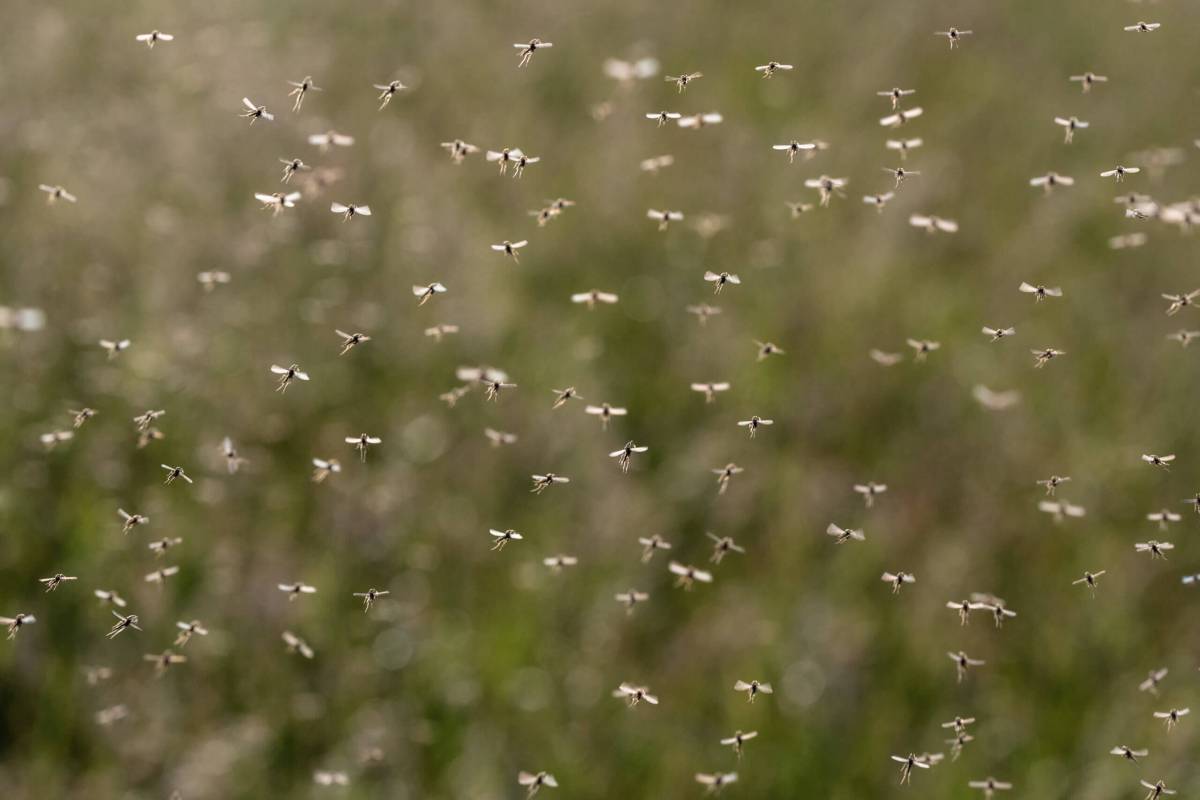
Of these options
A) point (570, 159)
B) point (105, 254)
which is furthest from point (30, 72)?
point (570, 159)

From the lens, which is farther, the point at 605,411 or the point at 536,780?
the point at 605,411

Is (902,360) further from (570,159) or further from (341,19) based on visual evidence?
(341,19)

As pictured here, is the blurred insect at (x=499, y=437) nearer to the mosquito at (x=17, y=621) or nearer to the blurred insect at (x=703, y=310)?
the blurred insect at (x=703, y=310)

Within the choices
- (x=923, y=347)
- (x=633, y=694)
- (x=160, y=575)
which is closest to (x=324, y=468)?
(x=160, y=575)

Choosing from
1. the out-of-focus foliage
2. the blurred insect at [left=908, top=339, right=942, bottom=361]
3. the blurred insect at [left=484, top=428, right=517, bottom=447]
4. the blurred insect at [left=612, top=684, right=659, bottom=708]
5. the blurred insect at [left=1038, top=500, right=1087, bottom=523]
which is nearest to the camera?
the blurred insect at [left=612, top=684, right=659, bottom=708]

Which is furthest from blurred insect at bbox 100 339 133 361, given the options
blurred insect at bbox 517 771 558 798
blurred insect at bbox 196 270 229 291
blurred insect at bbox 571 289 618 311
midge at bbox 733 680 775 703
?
midge at bbox 733 680 775 703

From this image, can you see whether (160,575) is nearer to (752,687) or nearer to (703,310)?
(752,687)

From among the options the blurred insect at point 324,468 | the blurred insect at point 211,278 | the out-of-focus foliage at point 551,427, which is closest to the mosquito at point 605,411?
the blurred insect at point 324,468

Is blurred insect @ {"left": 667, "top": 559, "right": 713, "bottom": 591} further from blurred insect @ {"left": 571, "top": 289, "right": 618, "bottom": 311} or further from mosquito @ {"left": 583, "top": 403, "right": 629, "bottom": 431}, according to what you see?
blurred insect @ {"left": 571, "top": 289, "right": 618, "bottom": 311}

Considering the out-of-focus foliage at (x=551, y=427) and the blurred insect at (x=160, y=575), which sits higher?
the out-of-focus foliage at (x=551, y=427)
